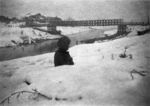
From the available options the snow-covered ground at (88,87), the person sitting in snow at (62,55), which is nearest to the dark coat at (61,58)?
the person sitting in snow at (62,55)

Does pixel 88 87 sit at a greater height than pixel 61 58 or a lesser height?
lesser

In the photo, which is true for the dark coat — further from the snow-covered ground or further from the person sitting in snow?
the snow-covered ground

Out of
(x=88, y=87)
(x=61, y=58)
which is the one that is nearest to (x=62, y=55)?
(x=61, y=58)

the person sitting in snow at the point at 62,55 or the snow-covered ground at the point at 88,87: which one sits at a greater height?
the person sitting in snow at the point at 62,55

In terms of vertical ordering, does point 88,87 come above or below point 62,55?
below

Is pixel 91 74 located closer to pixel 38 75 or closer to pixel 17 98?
pixel 38 75

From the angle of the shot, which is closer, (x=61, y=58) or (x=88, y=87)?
(x=88, y=87)

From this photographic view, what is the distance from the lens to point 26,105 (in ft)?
4.42

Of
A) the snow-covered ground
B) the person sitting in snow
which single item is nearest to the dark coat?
the person sitting in snow

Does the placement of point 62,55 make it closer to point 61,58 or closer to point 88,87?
point 61,58

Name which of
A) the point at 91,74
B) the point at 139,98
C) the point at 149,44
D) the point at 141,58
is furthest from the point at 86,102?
the point at 149,44

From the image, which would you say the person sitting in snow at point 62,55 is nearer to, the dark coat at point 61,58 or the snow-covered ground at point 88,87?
the dark coat at point 61,58

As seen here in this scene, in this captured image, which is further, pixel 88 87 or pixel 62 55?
pixel 62 55

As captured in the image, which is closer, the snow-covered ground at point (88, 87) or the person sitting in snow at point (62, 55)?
the snow-covered ground at point (88, 87)
